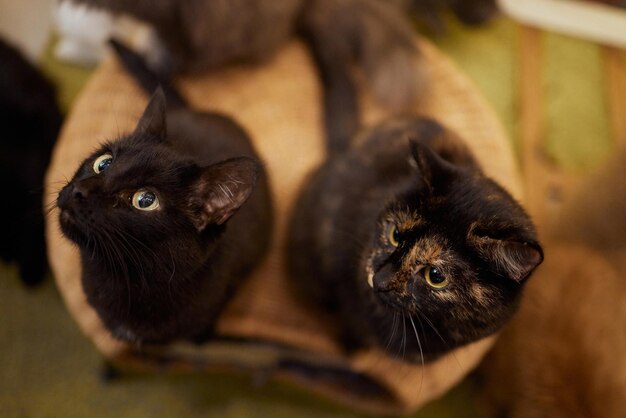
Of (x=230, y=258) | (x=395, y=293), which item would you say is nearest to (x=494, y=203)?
(x=395, y=293)

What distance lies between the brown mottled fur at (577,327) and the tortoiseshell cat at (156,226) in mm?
781

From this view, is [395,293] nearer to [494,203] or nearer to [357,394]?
[494,203]

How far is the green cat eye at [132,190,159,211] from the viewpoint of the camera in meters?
0.82

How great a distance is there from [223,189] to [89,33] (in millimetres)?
1348

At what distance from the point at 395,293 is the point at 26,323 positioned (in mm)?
1302

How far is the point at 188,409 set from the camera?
151cm

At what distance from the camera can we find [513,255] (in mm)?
743

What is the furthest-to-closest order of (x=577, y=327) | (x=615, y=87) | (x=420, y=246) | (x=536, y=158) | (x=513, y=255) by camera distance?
(x=615, y=87) → (x=536, y=158) → (x=577, y=327) → (x=420, y=246) → (x=513, y=255)

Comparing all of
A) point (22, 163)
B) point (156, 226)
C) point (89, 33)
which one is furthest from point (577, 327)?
point (89, 33)

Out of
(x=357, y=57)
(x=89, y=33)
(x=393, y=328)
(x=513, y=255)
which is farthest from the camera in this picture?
(x=89, y=33)

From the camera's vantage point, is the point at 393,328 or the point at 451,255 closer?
the point at 451,255

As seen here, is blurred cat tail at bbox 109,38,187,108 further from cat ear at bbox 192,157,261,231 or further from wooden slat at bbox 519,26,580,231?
wooden slat at bbox 519,26,580,231

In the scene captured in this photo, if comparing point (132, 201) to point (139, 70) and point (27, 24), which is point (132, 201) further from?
point (27, 24)

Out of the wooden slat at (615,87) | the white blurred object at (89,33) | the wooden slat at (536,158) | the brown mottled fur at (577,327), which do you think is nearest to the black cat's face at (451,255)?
the brown mottled fur at (577,327)
